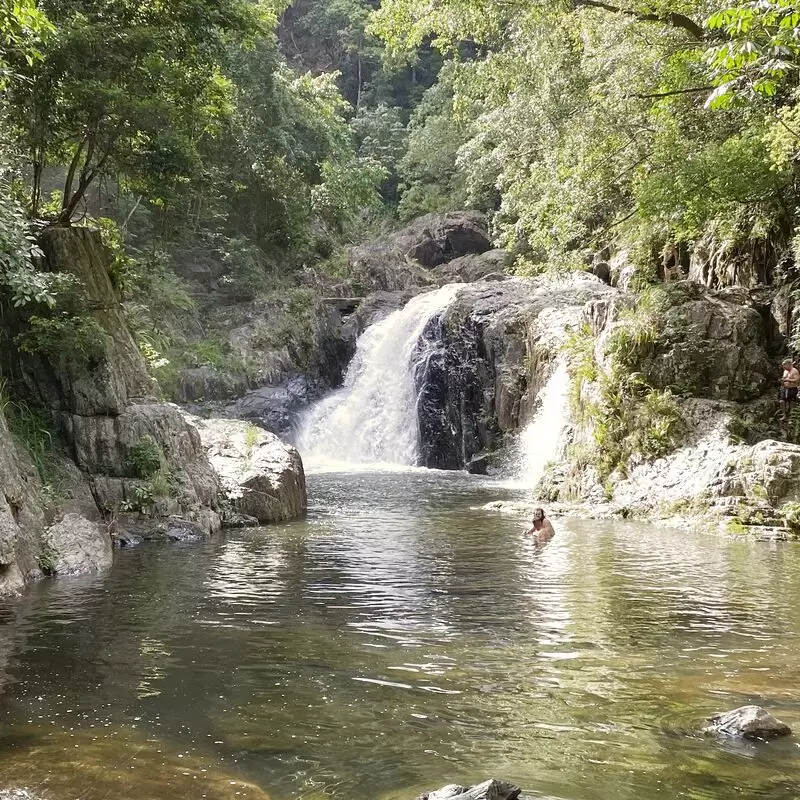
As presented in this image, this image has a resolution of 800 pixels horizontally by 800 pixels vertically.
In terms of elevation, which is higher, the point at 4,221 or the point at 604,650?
the point at 4,221

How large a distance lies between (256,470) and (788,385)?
33.2ft

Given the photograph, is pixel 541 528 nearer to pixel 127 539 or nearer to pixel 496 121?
pixel 127 539

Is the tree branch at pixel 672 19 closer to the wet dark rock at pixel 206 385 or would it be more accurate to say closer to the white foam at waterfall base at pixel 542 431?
the white foam at waterfall base at pixel 542 431

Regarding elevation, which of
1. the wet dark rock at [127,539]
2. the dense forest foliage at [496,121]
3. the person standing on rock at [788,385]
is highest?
the dense forest foliage at [496,121]

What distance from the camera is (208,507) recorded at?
46.9 ft

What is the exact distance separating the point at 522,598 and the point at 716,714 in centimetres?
365

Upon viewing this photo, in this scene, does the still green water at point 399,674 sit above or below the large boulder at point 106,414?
below

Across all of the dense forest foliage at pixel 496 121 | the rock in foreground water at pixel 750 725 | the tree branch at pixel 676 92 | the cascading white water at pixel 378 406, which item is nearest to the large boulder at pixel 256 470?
the dense forest foliage at pixel 496 121

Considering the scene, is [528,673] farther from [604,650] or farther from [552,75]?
[552,75]

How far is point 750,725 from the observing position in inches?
187

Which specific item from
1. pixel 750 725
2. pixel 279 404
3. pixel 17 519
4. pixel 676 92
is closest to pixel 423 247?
pixel 279 404

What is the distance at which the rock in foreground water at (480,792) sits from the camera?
377cm

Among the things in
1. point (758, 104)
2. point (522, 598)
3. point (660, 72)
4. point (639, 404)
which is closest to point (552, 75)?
point (660, 72)

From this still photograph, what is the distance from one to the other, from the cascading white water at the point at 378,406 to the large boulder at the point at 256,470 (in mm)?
9073
